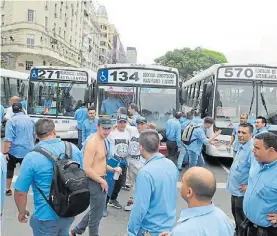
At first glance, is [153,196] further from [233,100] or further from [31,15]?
[31,15]

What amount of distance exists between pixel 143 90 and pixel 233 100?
2647 millimetres

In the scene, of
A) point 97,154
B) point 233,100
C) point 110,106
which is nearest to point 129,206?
point 97,154

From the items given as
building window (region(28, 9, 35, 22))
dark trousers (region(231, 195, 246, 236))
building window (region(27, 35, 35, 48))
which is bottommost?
dark trousers (region(231, 195, 246, 236))

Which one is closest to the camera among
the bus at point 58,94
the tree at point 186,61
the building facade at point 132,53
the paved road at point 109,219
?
the paved road at point 109,219

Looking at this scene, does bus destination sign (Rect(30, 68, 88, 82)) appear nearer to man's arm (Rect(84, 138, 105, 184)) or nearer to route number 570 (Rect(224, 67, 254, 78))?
route number 570 (Rect(224, 67, 254, 78))

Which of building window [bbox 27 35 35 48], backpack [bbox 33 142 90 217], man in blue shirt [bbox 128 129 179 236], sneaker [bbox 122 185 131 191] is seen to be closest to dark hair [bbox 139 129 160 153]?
man in blue shirt [bbox 128 129 179 236]

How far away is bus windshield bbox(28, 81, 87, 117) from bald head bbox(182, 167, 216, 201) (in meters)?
11.5

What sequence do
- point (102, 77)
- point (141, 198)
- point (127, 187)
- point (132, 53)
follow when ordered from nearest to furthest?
point (141, 198), point (127, 187), point (102, 77), point (132, 53)

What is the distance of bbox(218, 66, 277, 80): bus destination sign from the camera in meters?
11.0

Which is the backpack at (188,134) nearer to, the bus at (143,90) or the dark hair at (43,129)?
the bus at (143,90)

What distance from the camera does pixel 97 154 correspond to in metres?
4.74

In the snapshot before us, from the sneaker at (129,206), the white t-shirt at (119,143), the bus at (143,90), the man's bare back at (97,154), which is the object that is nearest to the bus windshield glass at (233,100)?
the bus at (143,90)

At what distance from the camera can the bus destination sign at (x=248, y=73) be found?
11.0 m

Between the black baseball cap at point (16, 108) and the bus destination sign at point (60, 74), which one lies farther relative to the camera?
the bus destination sign at point (60, 74)
